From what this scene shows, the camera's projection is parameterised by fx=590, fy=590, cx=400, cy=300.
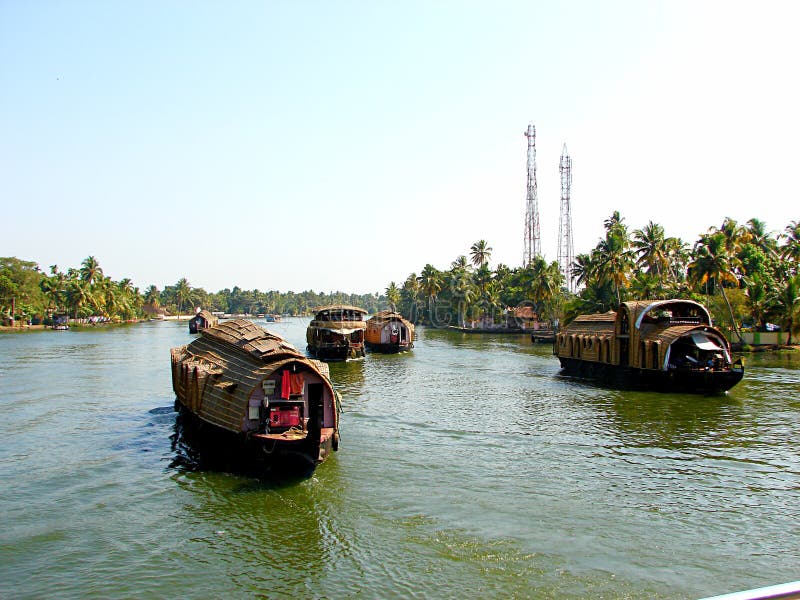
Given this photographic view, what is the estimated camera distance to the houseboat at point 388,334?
5362 cm

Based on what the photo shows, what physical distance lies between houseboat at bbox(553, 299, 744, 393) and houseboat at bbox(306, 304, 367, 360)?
60.0 feet

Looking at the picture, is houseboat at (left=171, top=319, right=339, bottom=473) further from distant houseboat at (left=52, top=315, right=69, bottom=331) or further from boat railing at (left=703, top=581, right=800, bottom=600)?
distant houseboat at (left=52, top=315, right=69, bottom=331)

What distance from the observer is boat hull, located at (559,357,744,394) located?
91.6 ft

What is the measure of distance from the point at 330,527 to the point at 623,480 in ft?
26.9

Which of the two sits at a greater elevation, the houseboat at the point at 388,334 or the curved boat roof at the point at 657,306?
the curved boat roof at the point at 657,306

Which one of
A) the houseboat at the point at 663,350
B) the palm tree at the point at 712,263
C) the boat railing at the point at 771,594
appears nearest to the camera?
the boat railing at the point at 771,594

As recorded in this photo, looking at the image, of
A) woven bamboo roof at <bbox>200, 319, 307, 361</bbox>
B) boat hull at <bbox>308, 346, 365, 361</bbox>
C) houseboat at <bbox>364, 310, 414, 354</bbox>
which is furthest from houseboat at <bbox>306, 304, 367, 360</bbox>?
woven bamboo roof at <bbox>200, 319, 307, 361</bbox>

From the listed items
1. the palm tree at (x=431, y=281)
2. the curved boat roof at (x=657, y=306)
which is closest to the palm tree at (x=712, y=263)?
the curved boat roof at (x=657, y=306)

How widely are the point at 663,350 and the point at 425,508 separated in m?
19.5

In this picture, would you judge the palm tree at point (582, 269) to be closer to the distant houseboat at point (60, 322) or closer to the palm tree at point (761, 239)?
the palm tree at point (761, 239)

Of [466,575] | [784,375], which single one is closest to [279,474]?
[466,575]

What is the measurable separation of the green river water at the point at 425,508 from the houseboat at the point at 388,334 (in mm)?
27274

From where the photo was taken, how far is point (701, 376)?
28.1 m

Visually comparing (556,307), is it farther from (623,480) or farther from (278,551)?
(278,551)
